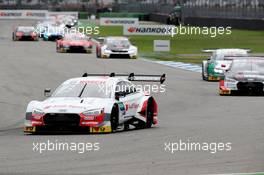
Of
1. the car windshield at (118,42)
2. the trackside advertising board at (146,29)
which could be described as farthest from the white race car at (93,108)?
the trackside advertising board at (146,29)

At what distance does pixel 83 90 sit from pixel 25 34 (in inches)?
1986

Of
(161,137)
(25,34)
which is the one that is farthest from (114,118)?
(25,34)

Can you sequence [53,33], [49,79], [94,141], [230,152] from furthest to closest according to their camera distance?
[53,33]
[49,79]
[94,141]
[230,152]

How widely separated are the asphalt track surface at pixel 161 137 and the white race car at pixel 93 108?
339 millimetres

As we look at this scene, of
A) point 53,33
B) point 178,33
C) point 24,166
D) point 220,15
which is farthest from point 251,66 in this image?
point 220,15

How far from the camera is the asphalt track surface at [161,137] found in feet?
41.5

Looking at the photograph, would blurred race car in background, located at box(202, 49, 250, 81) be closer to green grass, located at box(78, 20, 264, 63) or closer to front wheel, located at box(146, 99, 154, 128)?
green grass, located at box(78, 20, 264, 63)

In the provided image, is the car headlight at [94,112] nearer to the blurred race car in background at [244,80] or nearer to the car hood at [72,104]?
the car hood at [72,104]

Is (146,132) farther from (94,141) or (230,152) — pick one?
(230,152)

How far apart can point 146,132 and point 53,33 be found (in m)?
52.5

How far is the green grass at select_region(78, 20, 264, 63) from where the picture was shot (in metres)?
52.8

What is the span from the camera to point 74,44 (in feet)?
175

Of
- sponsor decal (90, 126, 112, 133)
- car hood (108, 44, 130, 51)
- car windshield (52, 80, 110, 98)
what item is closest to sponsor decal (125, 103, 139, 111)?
car windshield (52, 80, 110, 98)

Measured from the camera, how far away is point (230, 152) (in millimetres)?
14250
